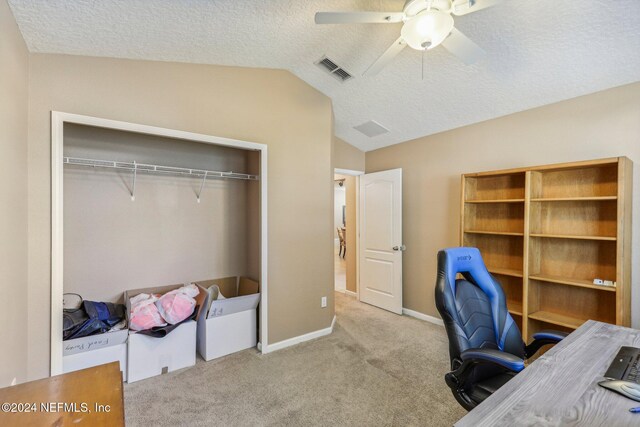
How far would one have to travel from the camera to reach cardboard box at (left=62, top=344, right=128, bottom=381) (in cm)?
214

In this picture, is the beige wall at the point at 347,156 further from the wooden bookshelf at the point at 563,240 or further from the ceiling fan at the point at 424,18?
the ceiling fan at the point at 424,18

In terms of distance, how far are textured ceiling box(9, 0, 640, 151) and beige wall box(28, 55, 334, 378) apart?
0.47 feet

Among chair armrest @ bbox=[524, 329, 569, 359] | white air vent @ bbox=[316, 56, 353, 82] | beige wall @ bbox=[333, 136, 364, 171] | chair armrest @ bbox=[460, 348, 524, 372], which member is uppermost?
white air vent @ bbox=[316, 56, 353, 82]

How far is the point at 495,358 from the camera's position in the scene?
4.32ft

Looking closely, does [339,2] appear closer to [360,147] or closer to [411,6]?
[411,6]

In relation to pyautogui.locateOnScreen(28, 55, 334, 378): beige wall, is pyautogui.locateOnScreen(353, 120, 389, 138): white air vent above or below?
above

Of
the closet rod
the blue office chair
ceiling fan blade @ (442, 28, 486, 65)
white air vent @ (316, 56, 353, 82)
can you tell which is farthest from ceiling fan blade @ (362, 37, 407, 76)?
the closet rod

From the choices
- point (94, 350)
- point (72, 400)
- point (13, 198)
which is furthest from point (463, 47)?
point (94, 350)

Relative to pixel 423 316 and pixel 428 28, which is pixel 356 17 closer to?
pixel 428 28

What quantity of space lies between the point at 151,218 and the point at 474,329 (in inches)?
116

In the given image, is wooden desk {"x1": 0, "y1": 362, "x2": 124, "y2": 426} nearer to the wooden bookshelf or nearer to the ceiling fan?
the ceiling fan

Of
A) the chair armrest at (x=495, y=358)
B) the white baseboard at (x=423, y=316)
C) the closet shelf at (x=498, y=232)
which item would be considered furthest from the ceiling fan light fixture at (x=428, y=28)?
the white baseboard at (x=423, y=316)

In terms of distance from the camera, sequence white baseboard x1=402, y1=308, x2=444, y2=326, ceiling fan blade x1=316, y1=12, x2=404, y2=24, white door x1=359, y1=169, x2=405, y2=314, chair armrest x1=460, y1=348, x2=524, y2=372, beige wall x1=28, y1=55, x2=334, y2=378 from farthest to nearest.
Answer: white door x1=359, y1=169, x2=405, y2=314, white baseboard x1=402, y1=308, x2=444, y2=326, beige wall x1=28, y1=55, x2=334, y2=378, ceiling fan blade x1=316, y1=12, x2=404, y2=24, chair armrest x1=460, y1=348, x2=524, y2=372

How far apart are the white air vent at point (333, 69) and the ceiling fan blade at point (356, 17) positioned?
3.75 ft
